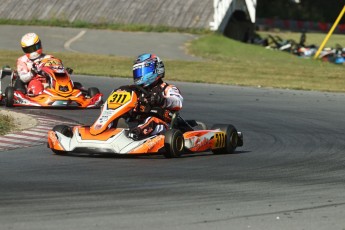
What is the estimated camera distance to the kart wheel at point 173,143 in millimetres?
9703

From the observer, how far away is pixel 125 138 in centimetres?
973

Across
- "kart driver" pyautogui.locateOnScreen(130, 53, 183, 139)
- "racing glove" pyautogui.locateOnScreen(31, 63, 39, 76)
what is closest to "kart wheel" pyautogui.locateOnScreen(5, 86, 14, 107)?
"racing glove" pyautogui.locateOnScreen(31, 63, 39, 76)

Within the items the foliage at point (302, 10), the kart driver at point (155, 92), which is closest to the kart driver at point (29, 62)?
the kart driver at point (155, 92)

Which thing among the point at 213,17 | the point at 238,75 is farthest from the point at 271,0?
the point at 238,75

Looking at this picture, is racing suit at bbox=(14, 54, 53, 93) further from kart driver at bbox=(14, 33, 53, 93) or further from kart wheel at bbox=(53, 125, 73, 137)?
kart wheel at bbox=(53, 125, 73, 137)

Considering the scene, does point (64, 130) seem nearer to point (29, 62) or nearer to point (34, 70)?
point (34, 70)

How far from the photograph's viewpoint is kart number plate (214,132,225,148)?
34.1ft

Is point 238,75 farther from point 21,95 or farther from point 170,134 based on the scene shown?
point 170,134

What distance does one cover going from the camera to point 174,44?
3155 centimetres

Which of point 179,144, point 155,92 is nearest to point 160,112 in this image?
point 155,92

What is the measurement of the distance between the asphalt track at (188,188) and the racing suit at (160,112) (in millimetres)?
341

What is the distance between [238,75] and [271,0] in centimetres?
4248

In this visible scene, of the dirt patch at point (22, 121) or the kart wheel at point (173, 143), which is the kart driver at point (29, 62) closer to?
the dirt patch at point (22, 121)

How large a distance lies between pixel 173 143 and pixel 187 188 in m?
2.11
